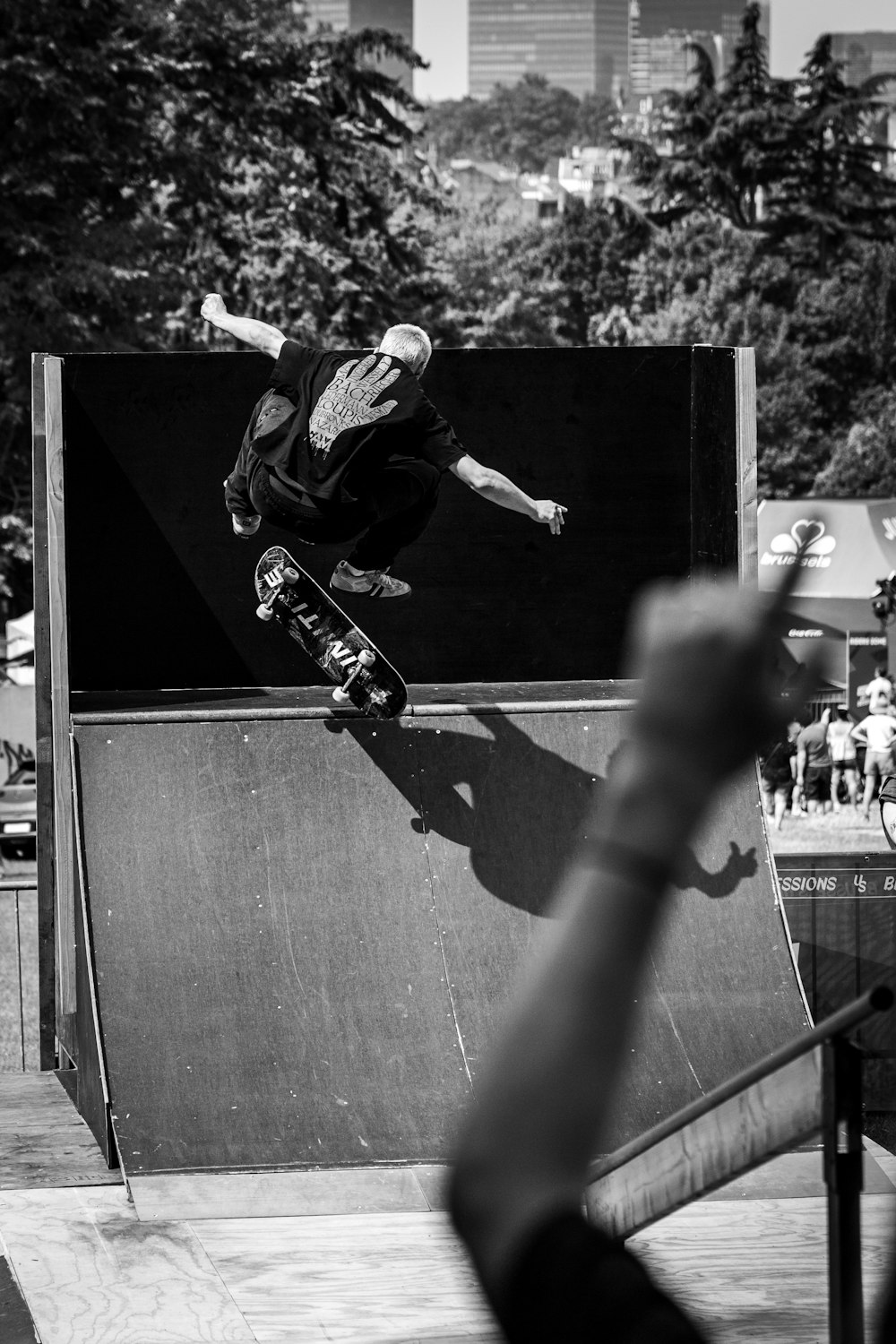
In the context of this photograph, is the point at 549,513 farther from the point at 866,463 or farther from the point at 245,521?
the point at 866,463

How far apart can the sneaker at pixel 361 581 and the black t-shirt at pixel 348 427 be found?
476 mm

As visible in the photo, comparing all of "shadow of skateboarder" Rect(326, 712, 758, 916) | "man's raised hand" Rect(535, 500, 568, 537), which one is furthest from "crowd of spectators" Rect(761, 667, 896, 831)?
"man's raised hand" Rect(535, 500, 568, 537)

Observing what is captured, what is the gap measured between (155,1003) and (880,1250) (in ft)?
9.20

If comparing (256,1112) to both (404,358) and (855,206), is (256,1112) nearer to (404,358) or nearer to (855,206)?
(404,358)

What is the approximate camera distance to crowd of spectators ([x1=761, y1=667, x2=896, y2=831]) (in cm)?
1797

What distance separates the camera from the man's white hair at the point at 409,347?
725cm

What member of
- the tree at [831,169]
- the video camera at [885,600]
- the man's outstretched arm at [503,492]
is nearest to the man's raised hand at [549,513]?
the man's outstretched arm at [503,492]

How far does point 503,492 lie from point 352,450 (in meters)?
0.69

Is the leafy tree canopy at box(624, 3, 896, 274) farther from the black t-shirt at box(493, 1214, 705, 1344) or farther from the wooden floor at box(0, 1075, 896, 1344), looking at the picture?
the black t-shirt at box(493, 1214, 705, 1344)

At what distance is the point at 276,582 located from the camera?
733 cm

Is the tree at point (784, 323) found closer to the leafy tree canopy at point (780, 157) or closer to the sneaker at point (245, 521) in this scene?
the leafy tree canopy at point (780, 157)

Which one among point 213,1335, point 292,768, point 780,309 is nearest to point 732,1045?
point 292,768

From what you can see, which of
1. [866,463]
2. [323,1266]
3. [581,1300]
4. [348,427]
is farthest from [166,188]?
[581,1300]

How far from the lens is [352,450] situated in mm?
7027
